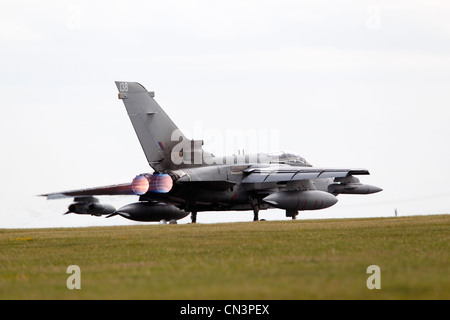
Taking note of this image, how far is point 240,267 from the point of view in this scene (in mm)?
12898

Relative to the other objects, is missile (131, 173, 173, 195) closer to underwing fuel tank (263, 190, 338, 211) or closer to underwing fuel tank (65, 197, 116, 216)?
underwing fuel tank (65, 197, 116, 216)

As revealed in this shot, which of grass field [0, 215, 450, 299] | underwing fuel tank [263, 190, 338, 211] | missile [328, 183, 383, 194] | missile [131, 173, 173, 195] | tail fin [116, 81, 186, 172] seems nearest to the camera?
grass field [0, 215, 450, 299]

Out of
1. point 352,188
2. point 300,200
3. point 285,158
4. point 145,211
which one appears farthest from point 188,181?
point 352,188

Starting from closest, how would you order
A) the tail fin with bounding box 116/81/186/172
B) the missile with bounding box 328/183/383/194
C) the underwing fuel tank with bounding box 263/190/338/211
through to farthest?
the tail fin with bounding box 116/81/186/172, the underwing fuel tank with bounding box 263/190/338/211, the missile with bounding box 328/183/383/194

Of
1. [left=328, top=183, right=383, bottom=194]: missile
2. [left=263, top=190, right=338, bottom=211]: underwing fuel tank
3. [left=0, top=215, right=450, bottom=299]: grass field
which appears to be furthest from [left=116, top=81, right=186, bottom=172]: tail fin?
[left=0, top=215, right=450, bottom=299]: grass field

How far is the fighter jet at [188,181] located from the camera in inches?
1533

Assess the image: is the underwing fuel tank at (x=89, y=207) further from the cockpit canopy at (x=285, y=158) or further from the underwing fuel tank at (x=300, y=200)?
the cockpit canopy at (x=285, y=158)

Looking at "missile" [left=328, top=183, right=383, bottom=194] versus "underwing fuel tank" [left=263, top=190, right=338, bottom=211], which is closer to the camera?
"underwing fuel tank" [left=263, top=190, right=338, bottom=211]

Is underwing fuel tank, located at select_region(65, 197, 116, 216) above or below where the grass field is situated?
above

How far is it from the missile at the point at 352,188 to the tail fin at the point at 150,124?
1084 cm

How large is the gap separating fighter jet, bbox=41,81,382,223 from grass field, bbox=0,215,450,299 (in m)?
17.8

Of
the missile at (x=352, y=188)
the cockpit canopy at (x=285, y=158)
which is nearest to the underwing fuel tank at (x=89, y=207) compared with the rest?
the cockpit canopy at (x=285, y=158)

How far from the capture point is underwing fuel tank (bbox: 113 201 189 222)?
40750 millimetres

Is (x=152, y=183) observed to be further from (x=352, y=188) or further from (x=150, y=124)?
(x=352, y=188)
